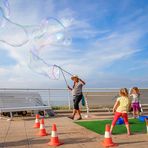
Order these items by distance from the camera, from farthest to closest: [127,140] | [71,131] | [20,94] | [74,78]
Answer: [20,94], [74,78], [71,131], [127,140]

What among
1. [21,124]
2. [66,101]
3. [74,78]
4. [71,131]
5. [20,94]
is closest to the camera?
[71,131]

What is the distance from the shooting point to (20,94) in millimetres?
18438

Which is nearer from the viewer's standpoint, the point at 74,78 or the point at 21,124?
the point at 21,124

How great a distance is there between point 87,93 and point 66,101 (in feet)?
7.39

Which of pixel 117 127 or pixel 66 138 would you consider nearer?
pixel 66 138

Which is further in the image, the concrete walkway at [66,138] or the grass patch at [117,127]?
the grass patch at [117,127]

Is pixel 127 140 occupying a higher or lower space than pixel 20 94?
lower

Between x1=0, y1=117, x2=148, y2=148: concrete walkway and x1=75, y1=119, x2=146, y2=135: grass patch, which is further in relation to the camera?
x1=75, y1=119, x2=146, y2=135: grass patch

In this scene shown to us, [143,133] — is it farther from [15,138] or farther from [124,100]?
[15,138]

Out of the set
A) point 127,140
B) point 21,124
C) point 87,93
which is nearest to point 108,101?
point 87,93

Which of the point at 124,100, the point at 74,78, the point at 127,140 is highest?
the point at 74,78

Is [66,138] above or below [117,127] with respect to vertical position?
below


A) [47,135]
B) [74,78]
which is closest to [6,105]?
[74,78]

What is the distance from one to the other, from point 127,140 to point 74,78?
607cm
